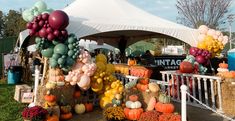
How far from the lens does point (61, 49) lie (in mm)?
7715

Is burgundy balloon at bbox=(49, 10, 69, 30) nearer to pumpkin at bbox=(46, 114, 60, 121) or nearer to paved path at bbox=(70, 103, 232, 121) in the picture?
pumpkin at bbox=(46, 114, 60, 121)

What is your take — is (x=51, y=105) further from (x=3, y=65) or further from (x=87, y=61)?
(x=3, y=65)

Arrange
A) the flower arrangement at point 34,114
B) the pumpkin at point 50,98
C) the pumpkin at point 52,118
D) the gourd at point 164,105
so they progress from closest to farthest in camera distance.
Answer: the flower arrangement at point 34,114
the gourd at point 164,105
the pumpkin at point 52,118
the pumpkin at point 50,98

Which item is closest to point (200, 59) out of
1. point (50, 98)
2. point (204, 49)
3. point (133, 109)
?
point (204, 49)

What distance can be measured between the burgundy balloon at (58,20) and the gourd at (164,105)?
9.57 ft

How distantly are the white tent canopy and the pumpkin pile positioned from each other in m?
2.22

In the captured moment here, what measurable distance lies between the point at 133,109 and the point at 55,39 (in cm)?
265

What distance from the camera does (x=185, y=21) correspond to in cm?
3541

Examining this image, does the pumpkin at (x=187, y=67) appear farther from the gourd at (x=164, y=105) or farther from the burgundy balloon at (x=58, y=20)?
the burgundy balloon at (x=58, y=20)

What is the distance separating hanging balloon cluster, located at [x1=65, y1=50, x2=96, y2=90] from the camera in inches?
313

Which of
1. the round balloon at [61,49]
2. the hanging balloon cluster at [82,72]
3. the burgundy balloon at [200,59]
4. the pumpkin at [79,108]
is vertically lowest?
the pumpkin at [79,108]

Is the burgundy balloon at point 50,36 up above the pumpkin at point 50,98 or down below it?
above

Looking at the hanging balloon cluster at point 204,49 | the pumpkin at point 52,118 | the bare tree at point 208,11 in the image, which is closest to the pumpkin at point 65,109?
the pumpkin at point 52,118

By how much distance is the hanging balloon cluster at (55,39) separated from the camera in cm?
771
